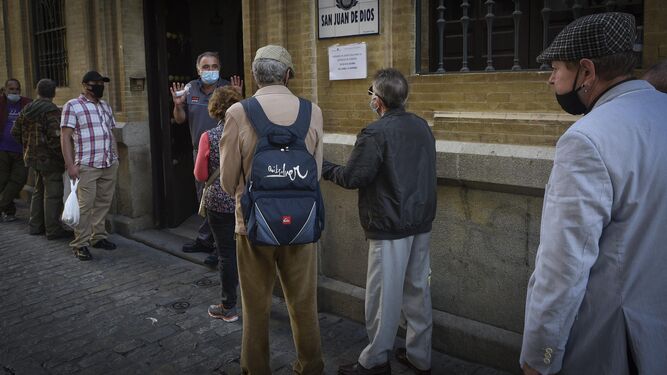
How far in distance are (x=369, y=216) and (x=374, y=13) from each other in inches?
68.9

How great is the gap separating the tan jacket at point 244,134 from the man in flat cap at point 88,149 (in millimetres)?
3639

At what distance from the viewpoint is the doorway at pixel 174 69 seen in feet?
23.7

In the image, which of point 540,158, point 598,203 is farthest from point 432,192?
point 598,203

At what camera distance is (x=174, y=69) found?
7.33 m

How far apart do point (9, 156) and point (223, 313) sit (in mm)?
5305

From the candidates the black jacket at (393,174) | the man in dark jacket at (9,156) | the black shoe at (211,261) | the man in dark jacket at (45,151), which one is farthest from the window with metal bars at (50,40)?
the black jacket at (393,174)

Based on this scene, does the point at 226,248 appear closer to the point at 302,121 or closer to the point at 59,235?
the point at 302,121

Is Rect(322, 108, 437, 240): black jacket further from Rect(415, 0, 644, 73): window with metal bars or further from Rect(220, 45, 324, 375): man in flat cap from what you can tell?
Rect(415, 0, 644, 73): window with metal bars

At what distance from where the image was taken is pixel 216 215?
4629 millimetres

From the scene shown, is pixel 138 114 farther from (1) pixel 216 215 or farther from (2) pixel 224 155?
(2) pixel 224 155

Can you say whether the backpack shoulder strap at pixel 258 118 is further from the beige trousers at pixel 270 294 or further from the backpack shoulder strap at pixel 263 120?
the beige trousers at pixel 270 294

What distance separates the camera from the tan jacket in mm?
3342

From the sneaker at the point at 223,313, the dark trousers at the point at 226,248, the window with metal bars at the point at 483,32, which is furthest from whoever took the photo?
the sneaker at the point at 223,313

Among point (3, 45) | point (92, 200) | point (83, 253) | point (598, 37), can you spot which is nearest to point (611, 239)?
point (598, 37)
